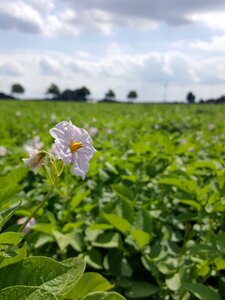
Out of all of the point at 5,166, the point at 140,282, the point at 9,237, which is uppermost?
the point at 9,237

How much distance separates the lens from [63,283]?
1137mm

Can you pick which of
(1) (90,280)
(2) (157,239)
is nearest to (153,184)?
(2) (157,239)

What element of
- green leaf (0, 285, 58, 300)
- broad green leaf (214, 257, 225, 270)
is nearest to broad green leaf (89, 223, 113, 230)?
broad green leaf (214, 257, 225, 270)

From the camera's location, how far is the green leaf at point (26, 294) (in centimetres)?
99

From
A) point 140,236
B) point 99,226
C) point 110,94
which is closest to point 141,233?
point 140,236

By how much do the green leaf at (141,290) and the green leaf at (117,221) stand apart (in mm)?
246

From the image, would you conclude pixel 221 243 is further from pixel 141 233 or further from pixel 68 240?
pixel 68 240

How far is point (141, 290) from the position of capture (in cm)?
220

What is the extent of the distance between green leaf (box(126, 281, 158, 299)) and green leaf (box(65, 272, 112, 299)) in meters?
0.74

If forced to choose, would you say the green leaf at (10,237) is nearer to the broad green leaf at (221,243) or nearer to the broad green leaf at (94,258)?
the broad green leaf at (221,243)

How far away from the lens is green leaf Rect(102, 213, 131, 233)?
215 centimetres

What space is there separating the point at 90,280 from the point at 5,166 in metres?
2.33

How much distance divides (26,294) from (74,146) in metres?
0.38

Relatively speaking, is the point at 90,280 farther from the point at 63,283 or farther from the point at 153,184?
the point at 153,184
